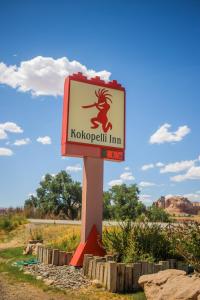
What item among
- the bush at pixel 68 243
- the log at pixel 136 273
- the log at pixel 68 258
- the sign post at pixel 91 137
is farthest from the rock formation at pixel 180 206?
the log at pixel 136 273

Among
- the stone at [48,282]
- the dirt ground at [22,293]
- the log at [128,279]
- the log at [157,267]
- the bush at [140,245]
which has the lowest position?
the dirt ground at [22,293]

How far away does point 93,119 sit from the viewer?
1191 centimetres

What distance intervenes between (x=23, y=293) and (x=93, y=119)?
575cm

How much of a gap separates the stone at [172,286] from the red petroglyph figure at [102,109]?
226 inches

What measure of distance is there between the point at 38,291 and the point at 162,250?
12.4ft

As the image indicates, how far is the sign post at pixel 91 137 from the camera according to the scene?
1130 centimetres

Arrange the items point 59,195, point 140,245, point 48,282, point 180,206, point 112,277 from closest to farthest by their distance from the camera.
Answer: point 112,277
point 48,282
point 140,245
point 59,195
point 180,206

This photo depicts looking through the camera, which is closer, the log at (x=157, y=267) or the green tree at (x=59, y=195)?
the log at (x=157, y=267)

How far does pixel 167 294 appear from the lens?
624 centimetres

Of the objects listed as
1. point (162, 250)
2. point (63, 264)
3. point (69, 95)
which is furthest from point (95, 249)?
point (69, 95)

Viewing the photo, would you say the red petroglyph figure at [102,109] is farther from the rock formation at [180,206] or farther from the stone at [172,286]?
the rock formation at [180,206]

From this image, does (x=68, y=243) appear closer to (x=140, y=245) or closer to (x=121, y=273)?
(x=140, y=245)

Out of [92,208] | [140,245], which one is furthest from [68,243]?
[140,245]

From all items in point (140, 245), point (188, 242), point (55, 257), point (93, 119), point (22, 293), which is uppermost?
point (93, 119)
